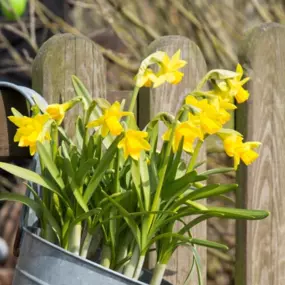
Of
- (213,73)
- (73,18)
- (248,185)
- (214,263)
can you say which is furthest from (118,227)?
(73,18)

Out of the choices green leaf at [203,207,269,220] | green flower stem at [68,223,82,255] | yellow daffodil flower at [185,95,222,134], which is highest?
yellow daffodil flower at [185,95,222,134]

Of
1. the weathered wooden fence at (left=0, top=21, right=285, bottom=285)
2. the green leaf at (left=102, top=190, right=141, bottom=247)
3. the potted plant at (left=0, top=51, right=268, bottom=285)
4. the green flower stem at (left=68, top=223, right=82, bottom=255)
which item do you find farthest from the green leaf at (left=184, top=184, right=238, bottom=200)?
the weathered wooden fence at (left=0, top=21, right=285, bottom=285)

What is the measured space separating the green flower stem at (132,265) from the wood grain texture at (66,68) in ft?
1.56

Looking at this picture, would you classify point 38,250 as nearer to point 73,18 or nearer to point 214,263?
point 214,263

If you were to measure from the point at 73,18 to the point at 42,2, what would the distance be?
0.25m

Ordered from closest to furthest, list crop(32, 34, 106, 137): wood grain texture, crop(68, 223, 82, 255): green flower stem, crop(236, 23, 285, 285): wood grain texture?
crop(68, 223, 82, 255): green flower stem
crop(32, 34, 106, 137): wood grain texture
crop(236, 23, 285, 285): wood grain texture

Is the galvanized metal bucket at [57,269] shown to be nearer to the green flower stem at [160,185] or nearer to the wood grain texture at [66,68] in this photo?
the green flower stem at [160,185]

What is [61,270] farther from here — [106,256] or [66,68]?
[66,68]

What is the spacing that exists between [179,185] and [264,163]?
64 centimetres

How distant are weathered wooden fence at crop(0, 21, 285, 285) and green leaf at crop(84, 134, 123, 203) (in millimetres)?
455

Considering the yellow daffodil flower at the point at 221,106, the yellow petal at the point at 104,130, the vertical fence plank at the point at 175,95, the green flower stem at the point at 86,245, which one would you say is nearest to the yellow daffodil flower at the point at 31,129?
the yellow petal at the point at 104,130

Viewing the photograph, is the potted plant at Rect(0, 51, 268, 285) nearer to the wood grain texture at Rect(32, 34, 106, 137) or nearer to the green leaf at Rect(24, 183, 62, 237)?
the green leaf at Rect(24, 183, 62, 237)

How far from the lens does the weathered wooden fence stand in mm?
1842

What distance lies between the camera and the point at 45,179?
1.42 m
